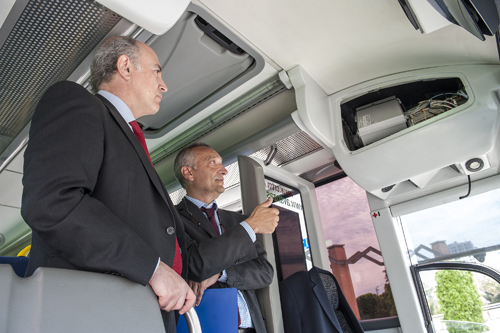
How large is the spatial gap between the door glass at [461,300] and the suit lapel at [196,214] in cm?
170

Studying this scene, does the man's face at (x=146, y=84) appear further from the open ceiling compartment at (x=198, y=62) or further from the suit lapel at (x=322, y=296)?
the suit lapel at (x=322, y=296)

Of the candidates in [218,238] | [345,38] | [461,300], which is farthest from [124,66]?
[461,300]

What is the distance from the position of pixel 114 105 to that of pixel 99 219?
61cm

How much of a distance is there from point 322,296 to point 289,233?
936 mm

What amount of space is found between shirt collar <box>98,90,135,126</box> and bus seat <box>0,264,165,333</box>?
2.49 feet

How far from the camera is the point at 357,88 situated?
239cm

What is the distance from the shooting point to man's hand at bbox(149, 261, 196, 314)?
95cm

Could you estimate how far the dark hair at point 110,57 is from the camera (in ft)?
4.92

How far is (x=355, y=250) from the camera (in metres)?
3.51

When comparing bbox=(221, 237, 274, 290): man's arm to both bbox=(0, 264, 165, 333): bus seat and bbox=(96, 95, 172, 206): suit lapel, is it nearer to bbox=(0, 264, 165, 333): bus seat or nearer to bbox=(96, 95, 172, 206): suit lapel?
bbox=(96, 95, 172, 206): suit lapel

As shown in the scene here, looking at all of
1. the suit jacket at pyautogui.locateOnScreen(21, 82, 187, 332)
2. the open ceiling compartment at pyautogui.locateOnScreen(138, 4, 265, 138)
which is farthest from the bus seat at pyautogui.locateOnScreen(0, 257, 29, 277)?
the open ceiling compartment at pyautogui.locateOnScreen(138, 4, 265, 138)

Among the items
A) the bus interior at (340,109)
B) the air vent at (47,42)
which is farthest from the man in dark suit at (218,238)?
the air vent at (47,42)

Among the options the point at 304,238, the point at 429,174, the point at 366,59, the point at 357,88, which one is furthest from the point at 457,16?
the point at 304,238

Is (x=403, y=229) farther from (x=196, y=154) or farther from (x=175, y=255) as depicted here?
(x=175, y=255)
